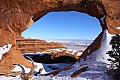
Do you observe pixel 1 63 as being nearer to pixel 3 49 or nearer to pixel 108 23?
pixel 3 49

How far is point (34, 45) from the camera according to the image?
88.2 feet

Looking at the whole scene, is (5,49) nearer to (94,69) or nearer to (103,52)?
(94,69)

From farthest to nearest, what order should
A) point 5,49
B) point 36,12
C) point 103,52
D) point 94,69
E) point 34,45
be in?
point 34,45 → point 36,12 → point 5,49 → point 103,52 → point 94,69

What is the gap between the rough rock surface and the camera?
85.0 feet

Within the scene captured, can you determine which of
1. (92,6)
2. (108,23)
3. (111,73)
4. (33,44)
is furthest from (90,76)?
(33,44)

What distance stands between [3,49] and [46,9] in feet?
12.6

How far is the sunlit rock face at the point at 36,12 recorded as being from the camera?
1411cm

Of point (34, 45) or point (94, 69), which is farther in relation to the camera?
point (34, 45)

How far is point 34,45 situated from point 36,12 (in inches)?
495

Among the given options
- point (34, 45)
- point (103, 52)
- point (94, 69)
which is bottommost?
point (94, 69)

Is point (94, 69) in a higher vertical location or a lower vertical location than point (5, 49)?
lower

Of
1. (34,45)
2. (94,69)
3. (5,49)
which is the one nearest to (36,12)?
(5,49)

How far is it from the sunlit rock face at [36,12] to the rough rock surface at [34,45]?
35.9 feet

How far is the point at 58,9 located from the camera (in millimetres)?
15367
